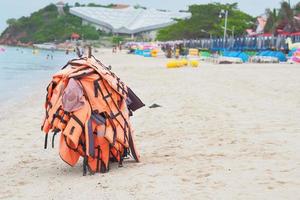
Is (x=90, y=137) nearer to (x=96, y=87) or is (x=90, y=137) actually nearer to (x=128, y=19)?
(x=96, y=87)

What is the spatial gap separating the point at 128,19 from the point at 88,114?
6098 inches

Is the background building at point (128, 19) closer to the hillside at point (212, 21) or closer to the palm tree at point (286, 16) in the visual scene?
the hillside at point (212, 21)

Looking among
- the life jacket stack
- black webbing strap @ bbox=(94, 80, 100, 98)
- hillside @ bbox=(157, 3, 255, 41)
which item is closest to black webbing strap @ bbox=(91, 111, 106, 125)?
the life jacket stack

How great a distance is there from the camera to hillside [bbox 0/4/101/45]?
502ft

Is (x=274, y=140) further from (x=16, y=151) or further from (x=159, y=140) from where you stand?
(x=16, y=151)

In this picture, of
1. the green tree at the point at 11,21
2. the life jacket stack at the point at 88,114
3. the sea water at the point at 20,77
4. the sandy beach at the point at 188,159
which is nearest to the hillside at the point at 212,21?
the sea water at the point at 20,77

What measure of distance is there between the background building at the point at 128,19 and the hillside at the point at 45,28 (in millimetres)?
3696

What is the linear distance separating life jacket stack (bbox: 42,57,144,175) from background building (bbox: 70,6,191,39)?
141651 mm

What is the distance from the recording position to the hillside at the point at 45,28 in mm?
153125

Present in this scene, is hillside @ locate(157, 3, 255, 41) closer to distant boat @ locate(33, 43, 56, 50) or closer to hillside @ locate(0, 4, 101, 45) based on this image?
distant boat @ locate(33, 43, 56, 50)

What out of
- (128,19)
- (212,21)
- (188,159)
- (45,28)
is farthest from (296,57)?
(45,28)

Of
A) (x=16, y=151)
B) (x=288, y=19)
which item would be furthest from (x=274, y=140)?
(x=288, y=19)

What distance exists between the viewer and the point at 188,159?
543 cm

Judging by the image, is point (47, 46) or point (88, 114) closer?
point (88, 114)
